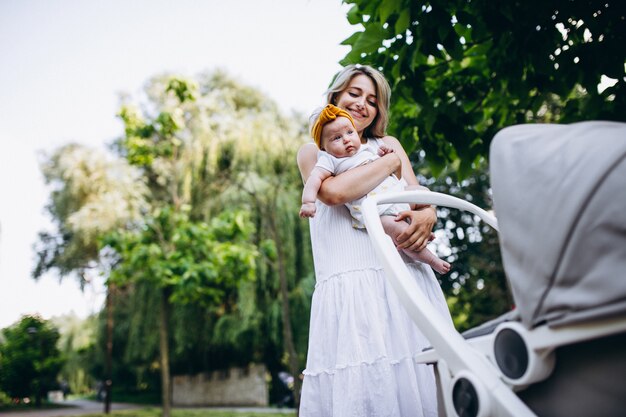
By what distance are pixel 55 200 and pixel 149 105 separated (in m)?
3.73

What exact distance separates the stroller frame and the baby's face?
0.61m

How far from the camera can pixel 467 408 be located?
0.91 meters

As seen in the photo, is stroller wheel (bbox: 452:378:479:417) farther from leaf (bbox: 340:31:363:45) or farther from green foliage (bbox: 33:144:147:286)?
green foliage (bbox: 33:144:147:286)

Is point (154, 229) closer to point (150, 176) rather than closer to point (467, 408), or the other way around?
point (150, 176)

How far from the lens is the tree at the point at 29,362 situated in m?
27.3

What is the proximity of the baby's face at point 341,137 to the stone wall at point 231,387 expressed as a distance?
1317cm

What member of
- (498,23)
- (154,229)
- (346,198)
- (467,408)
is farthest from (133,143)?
(467,408)

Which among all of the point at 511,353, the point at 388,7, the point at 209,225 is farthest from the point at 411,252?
the point at 209,225

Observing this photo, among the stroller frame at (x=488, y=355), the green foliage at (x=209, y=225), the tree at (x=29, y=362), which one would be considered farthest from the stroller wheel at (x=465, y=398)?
the tree at (x=29, y=362)

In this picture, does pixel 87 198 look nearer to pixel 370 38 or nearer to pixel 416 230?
pixel 370 38

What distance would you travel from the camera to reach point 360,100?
1834 millimetres

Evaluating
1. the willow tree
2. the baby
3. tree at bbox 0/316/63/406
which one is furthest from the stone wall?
tree at bbox 0/316/63/406

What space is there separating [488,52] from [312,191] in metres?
2.34

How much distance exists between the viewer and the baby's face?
5.41 ft
